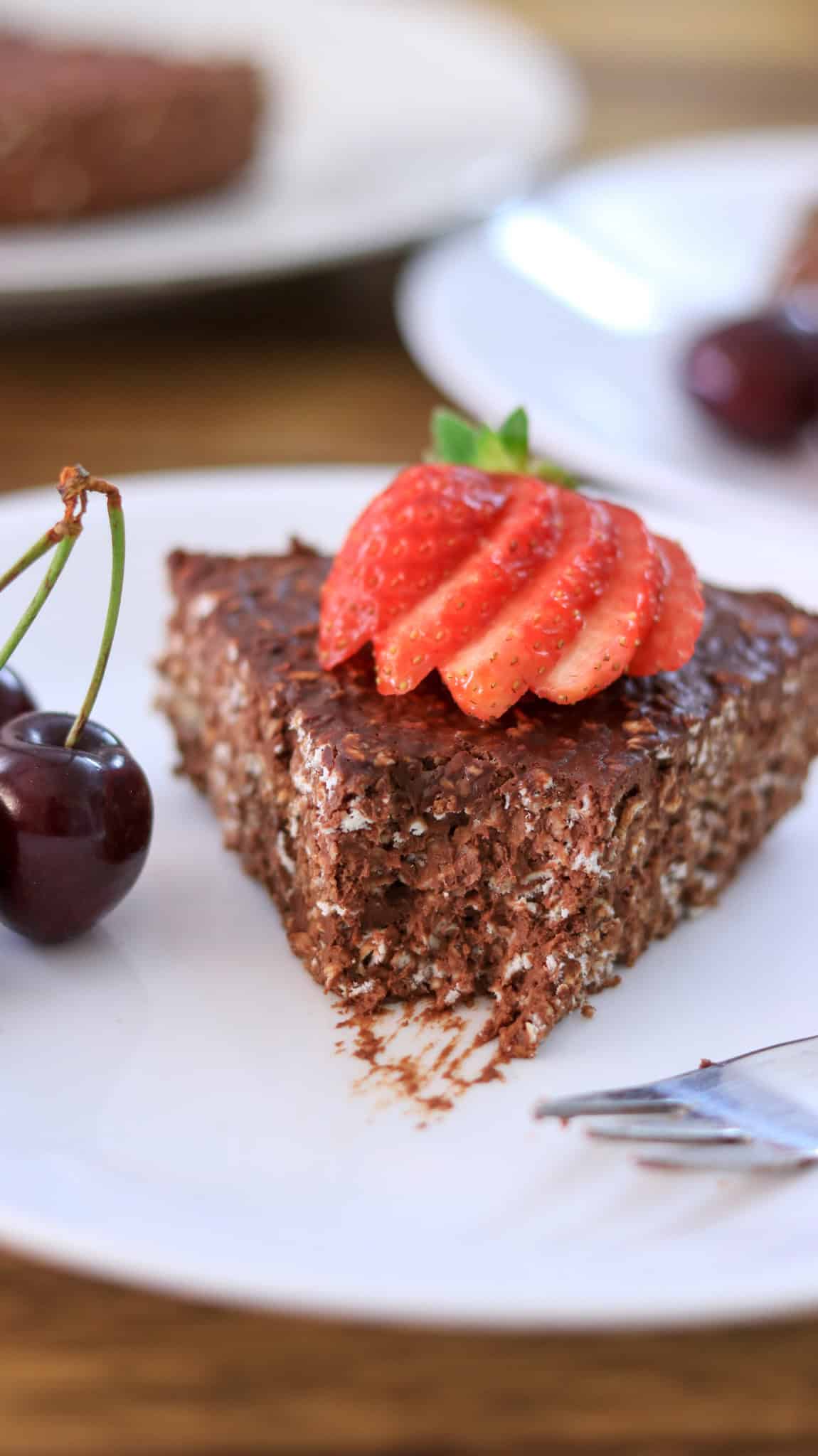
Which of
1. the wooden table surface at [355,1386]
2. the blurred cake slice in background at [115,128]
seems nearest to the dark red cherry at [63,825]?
the wooden table surface at [355,1386]

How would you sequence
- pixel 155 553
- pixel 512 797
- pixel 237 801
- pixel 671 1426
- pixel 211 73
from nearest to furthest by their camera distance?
pixel 671 1426
pixel 512 797
pixel 237 801
pixel 155 553
pixel 211 73

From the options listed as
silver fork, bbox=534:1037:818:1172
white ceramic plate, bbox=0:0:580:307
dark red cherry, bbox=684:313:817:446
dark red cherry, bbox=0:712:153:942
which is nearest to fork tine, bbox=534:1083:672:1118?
silver fork, bbox=534:1037:818:1172

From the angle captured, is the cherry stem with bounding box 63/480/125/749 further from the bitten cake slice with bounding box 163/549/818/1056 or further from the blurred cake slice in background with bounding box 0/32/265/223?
the blurred cake slice in background with bounding box 0/32/265/223

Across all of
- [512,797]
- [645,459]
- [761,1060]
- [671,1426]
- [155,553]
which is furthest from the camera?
[645,459]

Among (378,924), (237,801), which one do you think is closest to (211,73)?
(237,801)

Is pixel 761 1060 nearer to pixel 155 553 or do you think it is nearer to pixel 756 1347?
pixel 756 1347

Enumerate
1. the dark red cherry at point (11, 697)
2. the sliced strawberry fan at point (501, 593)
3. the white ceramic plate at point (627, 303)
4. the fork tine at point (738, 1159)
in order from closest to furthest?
the fork tine at point (738, 1159)
the sliced strawberry fan at point (501, 593)
the dark red cherry at point (11, 697)
the white ceramic plate at point (627, 303)

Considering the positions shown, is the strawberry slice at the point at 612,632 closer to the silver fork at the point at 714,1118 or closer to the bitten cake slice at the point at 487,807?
the bitten cake slice at the point at 487,807
